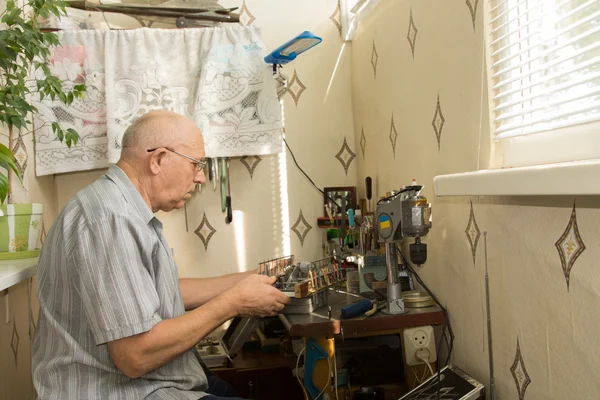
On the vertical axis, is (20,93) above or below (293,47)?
below

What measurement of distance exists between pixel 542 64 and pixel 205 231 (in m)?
1.75

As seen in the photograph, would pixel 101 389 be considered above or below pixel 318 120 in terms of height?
below

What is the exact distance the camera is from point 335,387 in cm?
161

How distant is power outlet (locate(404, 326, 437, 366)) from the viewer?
164cm

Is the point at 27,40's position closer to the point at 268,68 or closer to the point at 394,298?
the point at 268,68

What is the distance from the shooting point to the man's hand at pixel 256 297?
58.4 inches

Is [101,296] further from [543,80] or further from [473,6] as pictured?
[473,6]

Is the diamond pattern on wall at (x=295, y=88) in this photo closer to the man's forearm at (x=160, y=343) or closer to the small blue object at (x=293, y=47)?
the small blue object at (x=293, y=47)

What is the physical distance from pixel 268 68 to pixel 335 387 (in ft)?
4.71

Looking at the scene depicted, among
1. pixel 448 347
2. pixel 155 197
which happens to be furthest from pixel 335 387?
pixel 155 197

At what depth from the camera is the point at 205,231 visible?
2.61 meters

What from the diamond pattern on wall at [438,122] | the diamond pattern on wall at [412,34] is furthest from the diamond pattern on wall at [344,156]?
the diamond pattern on wall at [438,122]

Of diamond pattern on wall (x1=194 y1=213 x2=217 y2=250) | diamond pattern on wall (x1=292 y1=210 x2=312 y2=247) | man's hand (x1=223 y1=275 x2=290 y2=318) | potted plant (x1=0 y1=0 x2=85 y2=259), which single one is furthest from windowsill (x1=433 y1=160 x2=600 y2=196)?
diamond pattern on wall (x1=194 y1=213 x2=217 y2=250)

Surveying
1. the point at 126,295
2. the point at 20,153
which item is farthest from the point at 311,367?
the point at 20,153
